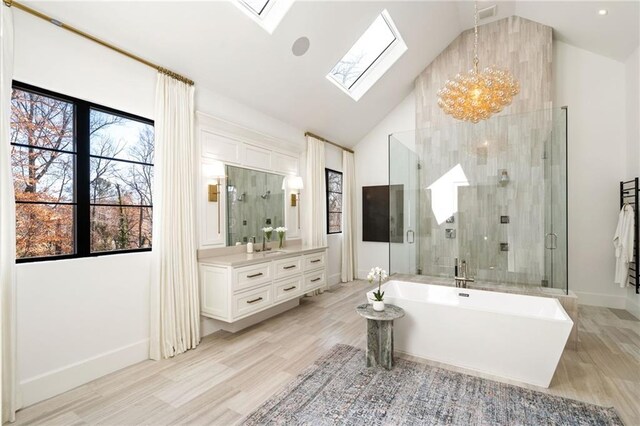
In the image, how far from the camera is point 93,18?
239 cm

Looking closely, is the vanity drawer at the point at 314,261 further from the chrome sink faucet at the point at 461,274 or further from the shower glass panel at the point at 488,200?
the chrome sink faucet at the point at 461,274

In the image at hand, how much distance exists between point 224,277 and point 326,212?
9.59ft

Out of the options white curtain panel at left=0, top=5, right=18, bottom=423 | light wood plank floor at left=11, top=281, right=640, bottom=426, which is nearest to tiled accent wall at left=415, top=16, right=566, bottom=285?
light wood plank floor at left=11, top=281, right=640, bottom=426

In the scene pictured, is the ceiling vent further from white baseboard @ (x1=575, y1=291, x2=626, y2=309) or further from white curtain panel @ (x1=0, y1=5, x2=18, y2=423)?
white curtain panel @ (x1=0, y1=5, x2=18, y2=423)

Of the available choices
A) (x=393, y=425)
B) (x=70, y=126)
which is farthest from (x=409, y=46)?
(x=393, y=425)

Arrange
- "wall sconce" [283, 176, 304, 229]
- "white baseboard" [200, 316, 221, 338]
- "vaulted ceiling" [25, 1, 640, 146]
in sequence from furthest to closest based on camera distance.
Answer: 1. "wall sconce" [283, 176, 304, 229]
2. "white baseboard" [200, 316, 221, 338]
3. "vaulted ceiling" [25, 1, 640, 146]

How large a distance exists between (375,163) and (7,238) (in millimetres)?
5539

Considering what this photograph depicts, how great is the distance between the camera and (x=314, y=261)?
15.0ft

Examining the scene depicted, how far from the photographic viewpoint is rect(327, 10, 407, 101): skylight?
14.7 feet

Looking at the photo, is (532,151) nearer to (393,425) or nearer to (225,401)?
(393,425)

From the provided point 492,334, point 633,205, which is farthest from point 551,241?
point 492,334

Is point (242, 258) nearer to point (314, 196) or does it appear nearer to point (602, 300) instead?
point (314, 196)

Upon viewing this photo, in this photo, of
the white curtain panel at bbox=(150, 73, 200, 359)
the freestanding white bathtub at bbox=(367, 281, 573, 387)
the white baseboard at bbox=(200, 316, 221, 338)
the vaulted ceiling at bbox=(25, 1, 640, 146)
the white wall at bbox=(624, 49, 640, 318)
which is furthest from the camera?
the white wall at bbox=(624, 49, 640, 318)

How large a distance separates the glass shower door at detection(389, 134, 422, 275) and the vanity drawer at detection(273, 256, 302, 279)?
4.36 feet
